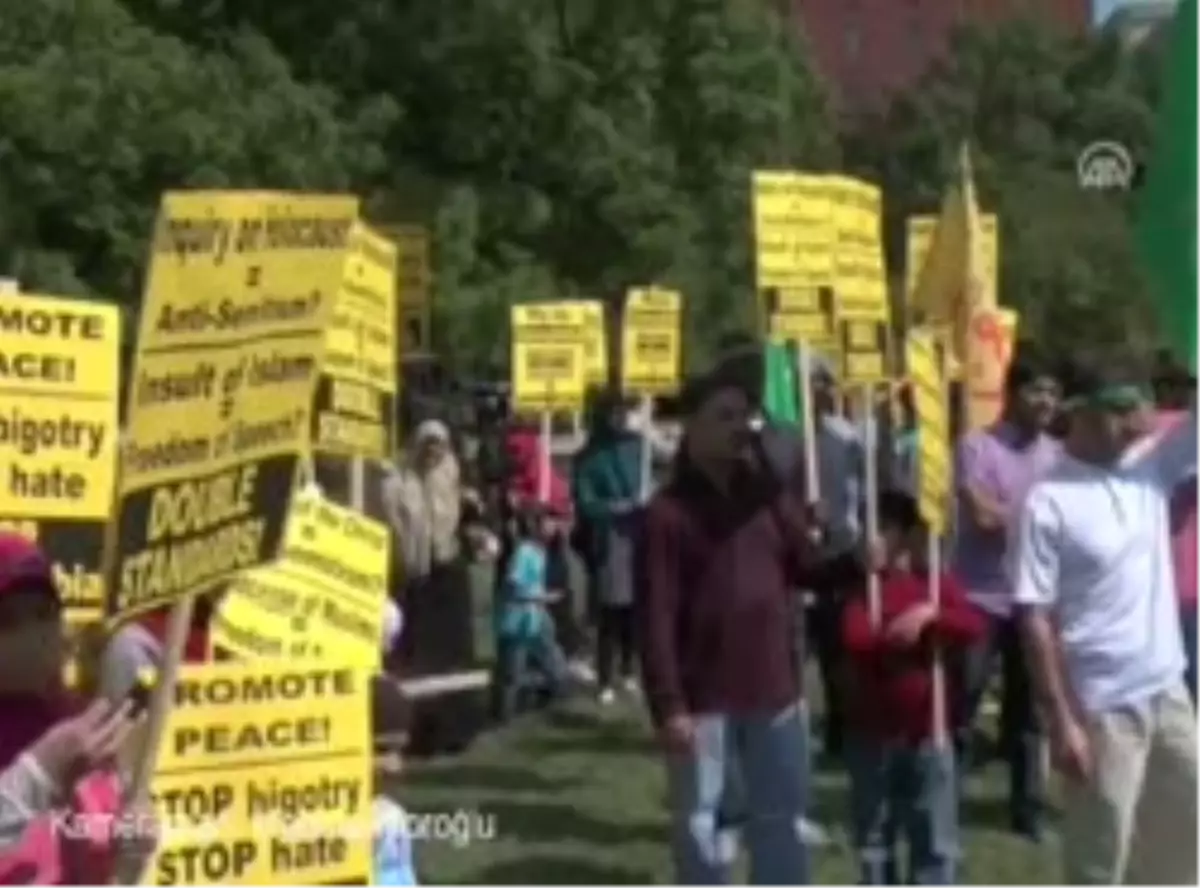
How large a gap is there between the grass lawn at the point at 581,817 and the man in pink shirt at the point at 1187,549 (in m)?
1.92

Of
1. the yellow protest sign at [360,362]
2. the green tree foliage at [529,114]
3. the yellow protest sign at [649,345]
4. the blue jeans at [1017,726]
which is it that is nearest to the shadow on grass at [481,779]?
the blue jeans at [1017,726]

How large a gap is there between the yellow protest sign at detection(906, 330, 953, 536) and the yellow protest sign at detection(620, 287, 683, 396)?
705 centimetres

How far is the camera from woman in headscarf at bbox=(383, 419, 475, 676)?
1748cm

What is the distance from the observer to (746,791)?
10891mm

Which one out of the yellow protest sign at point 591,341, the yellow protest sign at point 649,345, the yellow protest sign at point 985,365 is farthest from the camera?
the yellow protest sign at point 591,341

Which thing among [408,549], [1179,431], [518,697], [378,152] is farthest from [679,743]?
[378,152]

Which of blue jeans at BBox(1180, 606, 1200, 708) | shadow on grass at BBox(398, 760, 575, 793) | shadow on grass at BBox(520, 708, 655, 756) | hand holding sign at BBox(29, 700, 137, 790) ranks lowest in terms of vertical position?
shadow on grass at BBox(520, 708, 655, 756)

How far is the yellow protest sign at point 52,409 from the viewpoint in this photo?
8.06m

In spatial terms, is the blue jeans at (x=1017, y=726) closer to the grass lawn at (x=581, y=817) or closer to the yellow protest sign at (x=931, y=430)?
the grass lawn at (x=581, y=817)

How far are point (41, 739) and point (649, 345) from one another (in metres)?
16.0

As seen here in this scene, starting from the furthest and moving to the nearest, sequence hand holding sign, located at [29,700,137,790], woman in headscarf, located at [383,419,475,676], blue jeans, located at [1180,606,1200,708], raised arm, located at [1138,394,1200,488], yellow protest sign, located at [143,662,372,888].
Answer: woman in headscarf, located at [383,419,475,676]
blue jeans, located at [1180,606,1200,708]
raised arm, located at [1138,394,1200,488]
yellow protest sign, located at [143,662,372,888]
hand holding sign, located at [29,700,137,790]

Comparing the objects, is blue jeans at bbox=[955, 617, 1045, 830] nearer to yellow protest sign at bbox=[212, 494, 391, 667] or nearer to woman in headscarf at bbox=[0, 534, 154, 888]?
yellow protest sign at bbox=[212, 494, 391, 667]

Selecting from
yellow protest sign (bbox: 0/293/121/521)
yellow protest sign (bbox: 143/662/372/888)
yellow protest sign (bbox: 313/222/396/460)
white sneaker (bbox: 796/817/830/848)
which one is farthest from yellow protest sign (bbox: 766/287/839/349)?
yellow protest sign (bbox: 143/662/372/888)

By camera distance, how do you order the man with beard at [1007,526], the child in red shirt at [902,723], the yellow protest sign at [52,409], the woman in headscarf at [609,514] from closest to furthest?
the yellow protest sign at [52,409]
the child in red shirt at [902,723]
the man with beard at [1007,526]
the woman in headscarf at [609,514]
